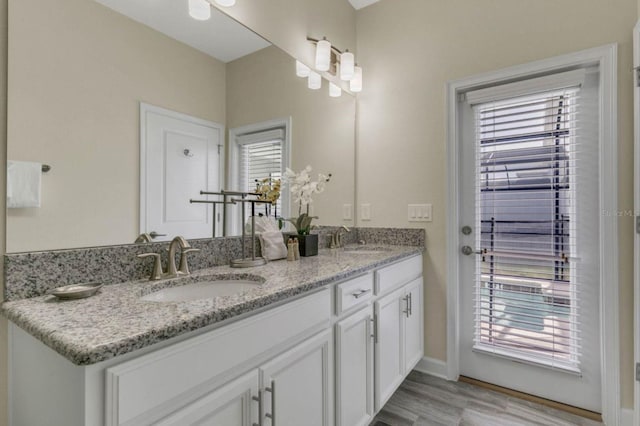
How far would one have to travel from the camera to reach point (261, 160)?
1.71m

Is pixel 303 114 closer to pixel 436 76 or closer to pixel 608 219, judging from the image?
pixel 436 76

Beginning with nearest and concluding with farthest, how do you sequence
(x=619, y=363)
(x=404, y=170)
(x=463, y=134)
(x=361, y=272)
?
1. (x=361, y=272)
2. (x=619, y=363)
3. (x=463, y=134)
4. (x=404, y=170)

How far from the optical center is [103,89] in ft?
3.58

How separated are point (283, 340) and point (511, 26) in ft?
7.40

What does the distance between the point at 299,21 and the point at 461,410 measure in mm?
2566

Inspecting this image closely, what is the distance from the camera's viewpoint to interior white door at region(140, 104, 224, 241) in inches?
48.7

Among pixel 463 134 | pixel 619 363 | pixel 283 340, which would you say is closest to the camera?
pixel 283 340

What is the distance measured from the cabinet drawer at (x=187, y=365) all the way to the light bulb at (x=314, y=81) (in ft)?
5.22

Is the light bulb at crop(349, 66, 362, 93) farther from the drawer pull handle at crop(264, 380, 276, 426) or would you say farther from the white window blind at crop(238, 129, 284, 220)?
the drawer pull handle at crop(264, 380, 276, 426)

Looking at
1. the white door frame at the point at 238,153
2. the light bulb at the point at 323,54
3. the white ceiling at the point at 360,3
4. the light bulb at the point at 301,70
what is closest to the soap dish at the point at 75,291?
→ the white door frame at the point at 238,153

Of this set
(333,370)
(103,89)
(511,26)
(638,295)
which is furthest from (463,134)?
(103,89)

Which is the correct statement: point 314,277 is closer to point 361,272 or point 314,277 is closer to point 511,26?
point 361,272

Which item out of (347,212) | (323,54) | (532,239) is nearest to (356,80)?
(323,54)

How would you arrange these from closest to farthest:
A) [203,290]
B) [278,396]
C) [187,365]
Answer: [187,365]
[278,396]
[203,290]
